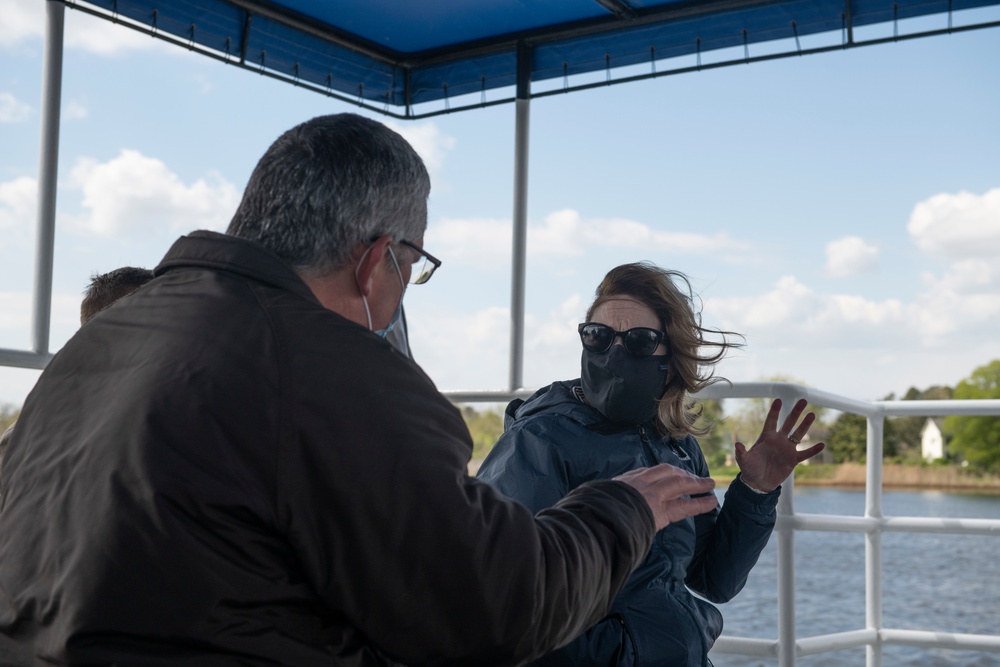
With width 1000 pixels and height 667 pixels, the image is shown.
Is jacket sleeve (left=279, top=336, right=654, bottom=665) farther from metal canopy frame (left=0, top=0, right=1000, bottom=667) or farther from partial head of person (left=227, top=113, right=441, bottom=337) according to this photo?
metal canopy frame (left=0, top=0, right=1000, bottom=667)

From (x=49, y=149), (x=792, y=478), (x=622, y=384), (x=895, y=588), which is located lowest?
(x=895, y=588)

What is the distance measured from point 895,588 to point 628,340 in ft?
107

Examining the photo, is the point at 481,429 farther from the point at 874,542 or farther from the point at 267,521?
the point at 267,521

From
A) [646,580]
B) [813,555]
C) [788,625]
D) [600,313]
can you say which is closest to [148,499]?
[646,580]

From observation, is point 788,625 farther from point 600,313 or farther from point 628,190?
point 628,190

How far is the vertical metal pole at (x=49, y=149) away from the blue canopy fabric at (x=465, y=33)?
32 centimetres

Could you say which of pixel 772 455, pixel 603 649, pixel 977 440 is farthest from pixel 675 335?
pixel 977 440

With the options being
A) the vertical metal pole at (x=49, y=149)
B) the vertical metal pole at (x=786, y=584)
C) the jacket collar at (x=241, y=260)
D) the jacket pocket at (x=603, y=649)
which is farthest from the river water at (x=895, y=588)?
the jacket collar at (x=241, y=260)

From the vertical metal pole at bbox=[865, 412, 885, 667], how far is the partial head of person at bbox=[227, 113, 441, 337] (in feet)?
7.37

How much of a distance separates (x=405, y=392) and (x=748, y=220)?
53.9 metres

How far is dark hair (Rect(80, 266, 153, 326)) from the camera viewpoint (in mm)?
2033

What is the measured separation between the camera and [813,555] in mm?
35750

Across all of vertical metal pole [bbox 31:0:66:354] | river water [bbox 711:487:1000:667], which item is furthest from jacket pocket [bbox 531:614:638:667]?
river water [bbox 711:487:1000:667]

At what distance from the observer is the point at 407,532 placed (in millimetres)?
920
